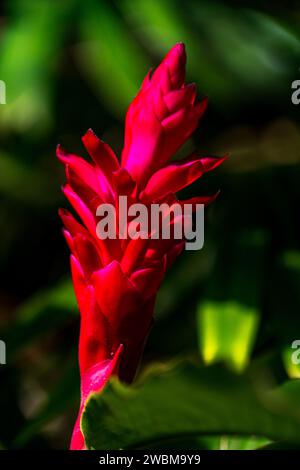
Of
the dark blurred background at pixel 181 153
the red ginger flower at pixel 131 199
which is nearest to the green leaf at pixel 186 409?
the red ginger flower at pixel 131 199

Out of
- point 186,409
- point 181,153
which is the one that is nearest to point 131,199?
point 186,409

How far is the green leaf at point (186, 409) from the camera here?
0.50 m

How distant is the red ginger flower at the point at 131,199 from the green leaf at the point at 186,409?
53mm

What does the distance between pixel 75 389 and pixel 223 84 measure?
2.10 feet

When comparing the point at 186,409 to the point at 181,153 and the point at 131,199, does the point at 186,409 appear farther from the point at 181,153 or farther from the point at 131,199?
the point at 181,153

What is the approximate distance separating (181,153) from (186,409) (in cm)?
139

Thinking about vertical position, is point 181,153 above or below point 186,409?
above

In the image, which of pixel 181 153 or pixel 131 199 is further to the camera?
pixel 181 153

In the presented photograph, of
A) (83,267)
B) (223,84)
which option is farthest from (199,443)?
(223,84)

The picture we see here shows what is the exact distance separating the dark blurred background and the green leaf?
53 centimetres

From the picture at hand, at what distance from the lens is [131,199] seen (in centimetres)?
60

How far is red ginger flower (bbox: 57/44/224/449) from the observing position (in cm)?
61

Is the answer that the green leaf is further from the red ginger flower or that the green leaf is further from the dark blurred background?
the dark blurred background

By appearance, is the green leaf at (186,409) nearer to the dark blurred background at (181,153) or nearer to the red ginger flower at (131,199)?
the red ginger flower at (131,199)
